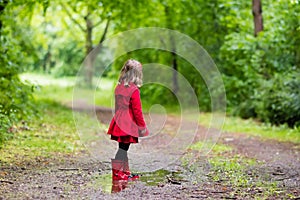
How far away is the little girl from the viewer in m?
6.76

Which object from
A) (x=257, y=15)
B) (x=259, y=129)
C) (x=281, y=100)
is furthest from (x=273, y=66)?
(x=259, y=129)

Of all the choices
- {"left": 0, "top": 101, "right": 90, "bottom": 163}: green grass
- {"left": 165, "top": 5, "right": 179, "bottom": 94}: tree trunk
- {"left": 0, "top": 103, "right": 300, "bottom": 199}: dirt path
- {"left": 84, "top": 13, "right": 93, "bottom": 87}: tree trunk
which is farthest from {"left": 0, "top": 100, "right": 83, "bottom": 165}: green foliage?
{"left": 84, "top": 13, "right": 93, "bottom": 87}: tree trunk

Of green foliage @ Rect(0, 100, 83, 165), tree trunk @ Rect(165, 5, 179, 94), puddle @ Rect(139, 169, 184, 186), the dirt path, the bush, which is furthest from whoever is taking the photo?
tree trunk @ Rect(165, 5, 179, 94)

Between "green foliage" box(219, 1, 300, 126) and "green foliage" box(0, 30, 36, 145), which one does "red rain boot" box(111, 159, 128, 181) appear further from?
"green foliage" box(219, 1, 300, 126)

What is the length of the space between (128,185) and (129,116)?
986mm

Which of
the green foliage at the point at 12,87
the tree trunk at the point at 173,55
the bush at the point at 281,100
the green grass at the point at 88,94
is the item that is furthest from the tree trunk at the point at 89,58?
the green foliage at the point at 12,87

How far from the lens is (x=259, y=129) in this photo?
13875 mm

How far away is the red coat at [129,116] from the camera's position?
6.76 m

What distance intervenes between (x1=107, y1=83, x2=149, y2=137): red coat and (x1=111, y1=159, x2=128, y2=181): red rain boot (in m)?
0.52

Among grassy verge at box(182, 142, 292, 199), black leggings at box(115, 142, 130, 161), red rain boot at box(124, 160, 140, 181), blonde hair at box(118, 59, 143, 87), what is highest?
blonde hair at box(118, 59, 143, 87)

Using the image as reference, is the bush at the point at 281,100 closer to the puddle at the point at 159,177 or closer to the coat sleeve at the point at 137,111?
the puddle at the point at 159,177

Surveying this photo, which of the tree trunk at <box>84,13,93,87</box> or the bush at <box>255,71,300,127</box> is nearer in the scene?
the bush at <box>255,71,300,127</box>

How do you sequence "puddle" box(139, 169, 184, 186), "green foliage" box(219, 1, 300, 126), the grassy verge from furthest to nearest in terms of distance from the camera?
1. "green foliage" box(219, 1, 300, 126)
2. "puddle" box(139, 169, 184, 186)
3. the grassy verge

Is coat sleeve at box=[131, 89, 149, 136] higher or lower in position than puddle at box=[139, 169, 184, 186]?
Result: higher
